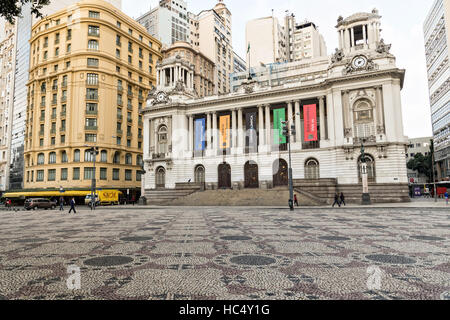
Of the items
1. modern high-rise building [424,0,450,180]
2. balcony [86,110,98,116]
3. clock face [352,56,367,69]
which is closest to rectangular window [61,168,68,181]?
balcony [86,110,98,116]

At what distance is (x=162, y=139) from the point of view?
1976 inches

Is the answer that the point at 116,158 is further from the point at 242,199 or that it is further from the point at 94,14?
the point at 242,199

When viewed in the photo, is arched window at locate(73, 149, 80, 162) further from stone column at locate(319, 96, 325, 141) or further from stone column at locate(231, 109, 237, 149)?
stone column at locate(319, 96, 325, 141)

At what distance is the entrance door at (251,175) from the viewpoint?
44281mm

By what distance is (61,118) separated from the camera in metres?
50.9

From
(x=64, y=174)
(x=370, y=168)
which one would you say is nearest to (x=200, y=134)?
(x=64, y=174)

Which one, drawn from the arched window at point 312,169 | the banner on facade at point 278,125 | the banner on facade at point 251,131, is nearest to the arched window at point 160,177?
the banner on facade at point 251,131

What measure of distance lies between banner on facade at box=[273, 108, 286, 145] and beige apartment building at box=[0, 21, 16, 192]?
199ft

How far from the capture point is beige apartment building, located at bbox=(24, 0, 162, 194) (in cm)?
4966

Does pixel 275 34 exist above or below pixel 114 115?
above

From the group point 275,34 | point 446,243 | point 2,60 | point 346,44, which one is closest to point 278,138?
point 346,44

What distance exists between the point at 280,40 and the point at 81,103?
6571cm

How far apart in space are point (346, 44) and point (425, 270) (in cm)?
4374
